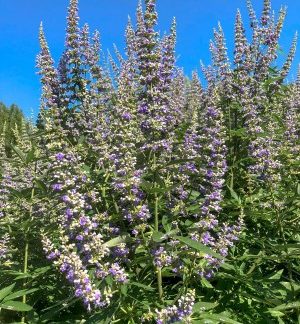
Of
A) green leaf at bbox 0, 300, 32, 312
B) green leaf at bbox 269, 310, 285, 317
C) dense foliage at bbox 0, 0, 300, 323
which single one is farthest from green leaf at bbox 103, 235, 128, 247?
green leaf at bbox 269, 310, 285, 317

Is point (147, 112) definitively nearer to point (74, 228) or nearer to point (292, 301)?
point (74, 228)

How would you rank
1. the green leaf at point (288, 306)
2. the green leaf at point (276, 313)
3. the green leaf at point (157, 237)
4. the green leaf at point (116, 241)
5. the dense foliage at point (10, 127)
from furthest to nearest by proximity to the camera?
the dense foliage at point (10, 127), the green leaf at point (276, 313), the green leaf at point (288, 306), the green leaf at point (116, 241), the green leaf at point (157, 237)

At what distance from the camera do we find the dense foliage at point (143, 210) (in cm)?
391

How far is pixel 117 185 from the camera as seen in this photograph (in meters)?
4.11

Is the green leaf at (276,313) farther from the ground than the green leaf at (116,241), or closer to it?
closer to it

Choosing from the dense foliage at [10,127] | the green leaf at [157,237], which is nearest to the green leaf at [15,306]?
the green leaf at [157,237]

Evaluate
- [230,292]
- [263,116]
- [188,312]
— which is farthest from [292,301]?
[263,116]

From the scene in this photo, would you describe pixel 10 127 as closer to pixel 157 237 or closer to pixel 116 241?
pixel 116 241

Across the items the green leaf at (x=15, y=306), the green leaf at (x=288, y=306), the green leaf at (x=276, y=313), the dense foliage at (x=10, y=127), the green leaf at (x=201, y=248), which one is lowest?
the green leaf at (x=276, y=313)

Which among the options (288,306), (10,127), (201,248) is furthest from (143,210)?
(10,127)

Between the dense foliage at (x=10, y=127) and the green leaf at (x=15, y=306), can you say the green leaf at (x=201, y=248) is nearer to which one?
the green leaf at (x=15, y=306)

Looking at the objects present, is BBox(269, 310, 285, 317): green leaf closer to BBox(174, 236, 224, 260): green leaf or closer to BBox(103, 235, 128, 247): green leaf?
BBox(174, 236, 224, 260): green leaf

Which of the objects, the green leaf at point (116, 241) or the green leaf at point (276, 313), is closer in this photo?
the green leaf at point (116, 241)

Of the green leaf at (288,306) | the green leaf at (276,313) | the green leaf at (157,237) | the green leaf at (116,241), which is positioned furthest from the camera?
the green leaf at (276,313)
